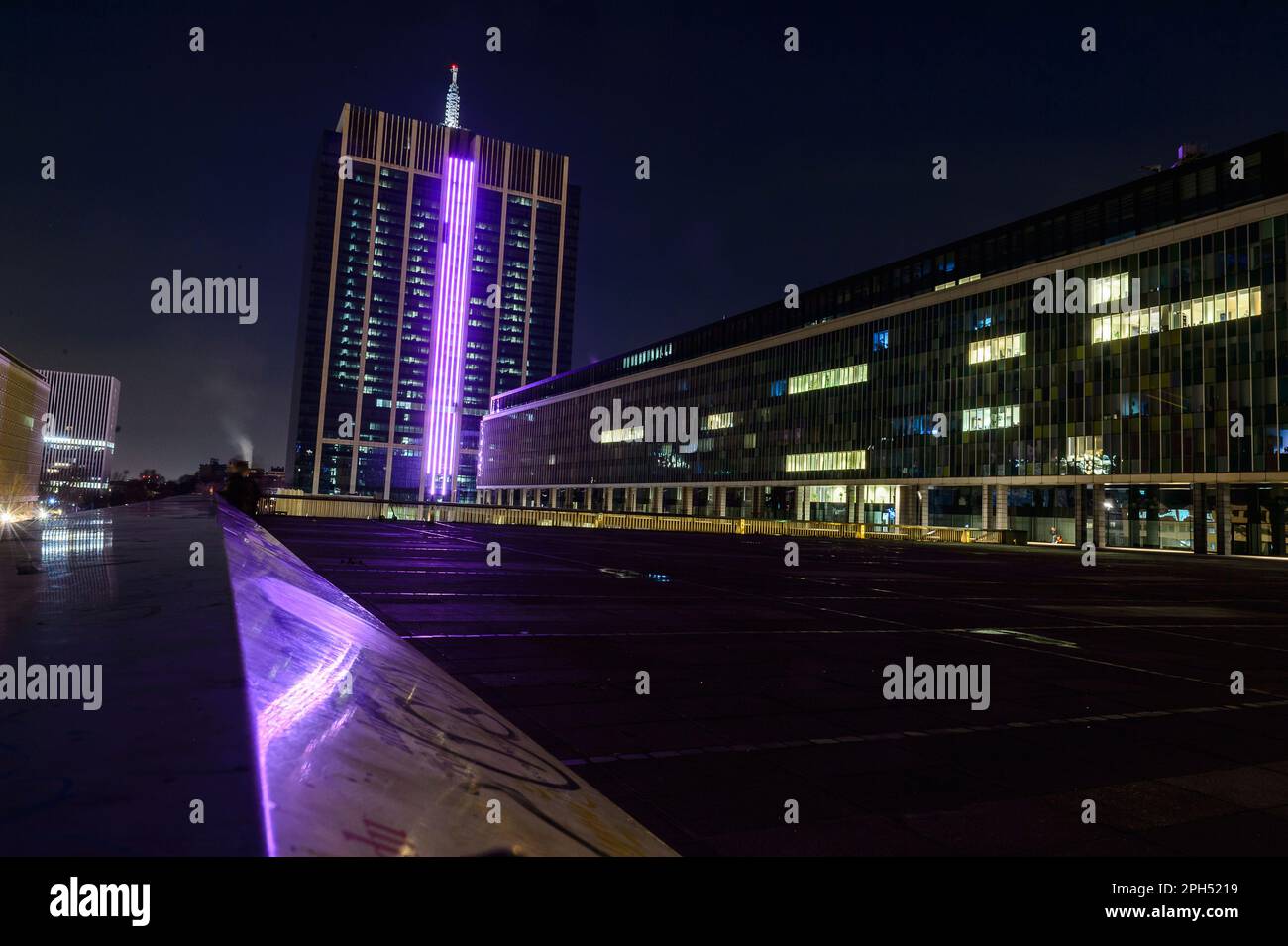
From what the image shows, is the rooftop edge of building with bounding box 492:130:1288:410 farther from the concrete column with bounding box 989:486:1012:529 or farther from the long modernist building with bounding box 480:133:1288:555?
the concrete column with bounding box 989:486:1012:529

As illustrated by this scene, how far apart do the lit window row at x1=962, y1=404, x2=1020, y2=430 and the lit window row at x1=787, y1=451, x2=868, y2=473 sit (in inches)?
465

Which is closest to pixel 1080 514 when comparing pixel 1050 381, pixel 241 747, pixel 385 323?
pixel 1050 381

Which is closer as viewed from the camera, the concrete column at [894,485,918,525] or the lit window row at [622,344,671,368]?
the concrete column at [894,485,918,525]

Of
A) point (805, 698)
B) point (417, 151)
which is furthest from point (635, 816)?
point (417, 151)

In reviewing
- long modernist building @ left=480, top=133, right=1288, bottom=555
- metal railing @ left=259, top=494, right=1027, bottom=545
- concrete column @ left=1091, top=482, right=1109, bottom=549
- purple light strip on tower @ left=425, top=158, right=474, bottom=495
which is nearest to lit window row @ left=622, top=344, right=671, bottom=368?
long modernist building @ left=480, top=133, right=1288, bottom=555

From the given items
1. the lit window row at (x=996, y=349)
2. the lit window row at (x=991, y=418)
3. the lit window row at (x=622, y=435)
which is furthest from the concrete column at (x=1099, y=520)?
the lit window row at (x=622, y=435)

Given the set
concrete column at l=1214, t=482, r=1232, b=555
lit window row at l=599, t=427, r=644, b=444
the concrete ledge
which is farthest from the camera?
lit window row at l=599, t=427, r=644, b=444

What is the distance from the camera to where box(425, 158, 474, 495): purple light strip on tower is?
18975 cm

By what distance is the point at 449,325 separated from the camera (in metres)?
194

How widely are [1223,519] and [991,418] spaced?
1860 centimetres

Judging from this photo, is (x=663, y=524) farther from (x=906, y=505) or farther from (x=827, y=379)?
(x=827, y=379)

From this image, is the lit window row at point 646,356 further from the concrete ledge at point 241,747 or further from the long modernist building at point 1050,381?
the concrete ledge at point 241,747

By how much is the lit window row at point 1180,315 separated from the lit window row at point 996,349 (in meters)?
5.98

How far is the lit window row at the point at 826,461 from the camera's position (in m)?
75.2
